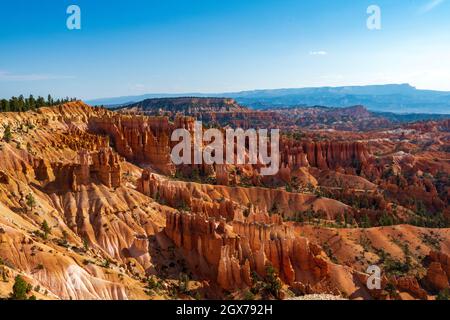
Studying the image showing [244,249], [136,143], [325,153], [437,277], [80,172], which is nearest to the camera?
[244,249]

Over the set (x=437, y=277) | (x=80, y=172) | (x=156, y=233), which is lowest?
(x=437, y=277)

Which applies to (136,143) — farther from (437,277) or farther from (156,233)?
(437,277)

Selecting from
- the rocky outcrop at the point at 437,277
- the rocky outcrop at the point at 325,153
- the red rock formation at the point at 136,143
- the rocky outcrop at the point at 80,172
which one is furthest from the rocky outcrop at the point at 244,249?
the rocky outcrop at the point at 325,153

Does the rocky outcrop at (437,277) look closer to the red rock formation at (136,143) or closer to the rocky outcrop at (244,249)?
the rocky outcrop at (244,249)

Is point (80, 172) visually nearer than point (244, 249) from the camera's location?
No

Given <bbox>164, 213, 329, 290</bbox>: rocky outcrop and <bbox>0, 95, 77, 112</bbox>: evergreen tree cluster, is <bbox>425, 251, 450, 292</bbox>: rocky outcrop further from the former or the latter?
<bbox>0, 95, 77, 112</bbox>: evergreen tree cluster

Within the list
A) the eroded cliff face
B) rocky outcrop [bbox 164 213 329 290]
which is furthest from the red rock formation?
rocky outcrop [bbox 164 213 329 290]

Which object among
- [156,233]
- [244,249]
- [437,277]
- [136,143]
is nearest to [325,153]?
[136,143]

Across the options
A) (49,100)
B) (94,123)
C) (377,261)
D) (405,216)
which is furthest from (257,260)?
(49,100)

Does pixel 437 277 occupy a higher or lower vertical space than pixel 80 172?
lower

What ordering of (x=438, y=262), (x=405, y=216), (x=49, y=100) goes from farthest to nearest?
(x=49, y=100) → (x=405, y=216) → (x=438, y=262)
